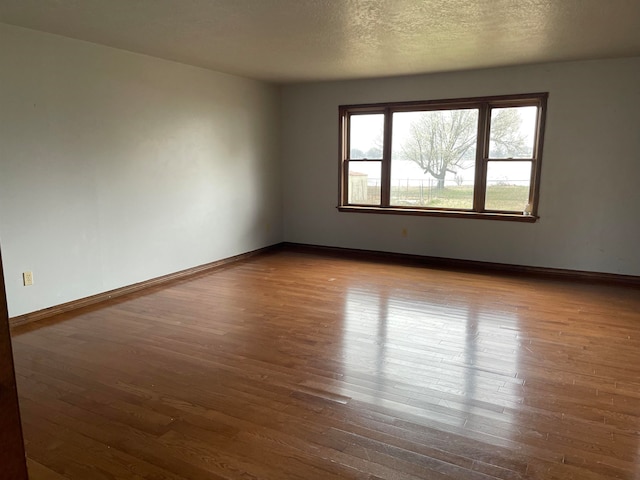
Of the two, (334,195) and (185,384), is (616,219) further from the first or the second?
(185,384)

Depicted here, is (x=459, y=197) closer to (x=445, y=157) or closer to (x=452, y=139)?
(x=445, y=157)

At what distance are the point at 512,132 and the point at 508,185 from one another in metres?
0.65

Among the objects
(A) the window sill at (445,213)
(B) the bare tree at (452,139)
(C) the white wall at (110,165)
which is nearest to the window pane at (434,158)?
(B) the bare tree at (452,139)

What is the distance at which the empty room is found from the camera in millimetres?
2209

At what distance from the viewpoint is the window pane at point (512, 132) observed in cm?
538

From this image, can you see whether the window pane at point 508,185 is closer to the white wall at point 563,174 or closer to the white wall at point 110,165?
the white wall at point 563,174

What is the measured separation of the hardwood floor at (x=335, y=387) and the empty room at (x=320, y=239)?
2 cm

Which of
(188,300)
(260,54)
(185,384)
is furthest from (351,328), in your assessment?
(260,54)

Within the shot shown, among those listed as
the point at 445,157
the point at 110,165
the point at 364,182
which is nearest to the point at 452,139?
the point at 445,157

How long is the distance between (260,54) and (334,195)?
8.23 ft

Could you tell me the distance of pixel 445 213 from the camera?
5871 millimetres

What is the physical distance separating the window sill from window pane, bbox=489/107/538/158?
28.9 inches

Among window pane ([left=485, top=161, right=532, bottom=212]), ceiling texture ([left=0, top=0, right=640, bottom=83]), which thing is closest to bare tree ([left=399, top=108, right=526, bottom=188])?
window pane ([left=485, top=161, right=532, bottom=212])

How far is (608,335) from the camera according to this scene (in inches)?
137
